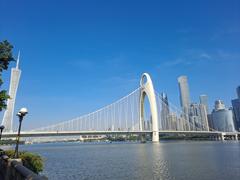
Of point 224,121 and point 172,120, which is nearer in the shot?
point 172,120

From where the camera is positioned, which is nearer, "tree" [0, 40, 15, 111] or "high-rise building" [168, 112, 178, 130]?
"tree" [0, 40, 15, 111]

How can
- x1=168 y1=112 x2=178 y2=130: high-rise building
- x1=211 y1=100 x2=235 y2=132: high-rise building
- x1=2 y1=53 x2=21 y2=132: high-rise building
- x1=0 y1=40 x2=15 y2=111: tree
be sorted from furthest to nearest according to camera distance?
x1=211 y1=100 x2=235 y2=132: high-rise building < x1=168 y1=112 x2=178 y2=130: high-rise building < x1=2 y1=53 x2=21 y2=132: high-rise building < x1=0 y1=40 x2=15 y2=111: tree

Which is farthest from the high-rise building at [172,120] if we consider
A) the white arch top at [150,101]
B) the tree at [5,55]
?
the tree at [5,55]

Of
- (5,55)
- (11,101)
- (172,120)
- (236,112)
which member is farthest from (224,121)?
(5,55)

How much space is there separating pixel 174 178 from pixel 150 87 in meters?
64.9

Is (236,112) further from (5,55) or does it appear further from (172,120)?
(5,55)

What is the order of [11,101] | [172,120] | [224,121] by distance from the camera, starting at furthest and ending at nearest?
1. [224,121]
2. [172,120]
3. [11,101]

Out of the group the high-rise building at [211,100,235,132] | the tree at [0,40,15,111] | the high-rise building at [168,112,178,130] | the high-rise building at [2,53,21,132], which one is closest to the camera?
the tree at [0,40,15,111]

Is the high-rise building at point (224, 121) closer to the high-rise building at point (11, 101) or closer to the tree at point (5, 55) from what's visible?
the high-rise building at point (11, 101)

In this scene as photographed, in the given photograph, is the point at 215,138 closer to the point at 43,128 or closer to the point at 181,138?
the point at 181,138

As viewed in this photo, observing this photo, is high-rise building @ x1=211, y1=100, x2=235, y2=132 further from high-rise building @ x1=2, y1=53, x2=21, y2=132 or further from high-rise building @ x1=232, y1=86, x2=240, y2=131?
high-rise building @ x1=2, y1=53, x2=21, y2=132

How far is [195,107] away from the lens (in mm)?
157250

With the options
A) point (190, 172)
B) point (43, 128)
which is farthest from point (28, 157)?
point (43, 128)

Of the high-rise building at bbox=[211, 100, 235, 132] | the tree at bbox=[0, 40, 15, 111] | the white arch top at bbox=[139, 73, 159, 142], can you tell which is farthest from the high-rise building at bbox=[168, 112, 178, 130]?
the tree at bbox=[0, 40, 15, 111]
